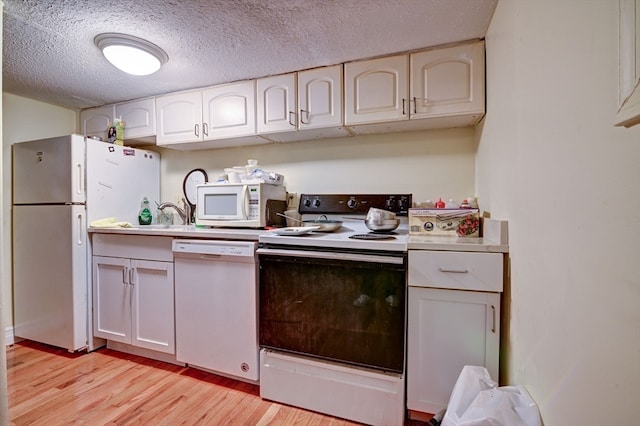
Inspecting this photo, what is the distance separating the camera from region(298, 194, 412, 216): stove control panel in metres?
1.95

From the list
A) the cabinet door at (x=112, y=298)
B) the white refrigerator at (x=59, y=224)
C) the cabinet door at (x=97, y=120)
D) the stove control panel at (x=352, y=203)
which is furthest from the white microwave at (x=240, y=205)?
the cabinet door at (x=97, y=120)

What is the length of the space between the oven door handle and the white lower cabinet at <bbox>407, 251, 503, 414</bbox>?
95 millimetres

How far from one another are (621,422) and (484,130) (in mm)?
1423

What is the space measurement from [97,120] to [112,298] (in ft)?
5.48

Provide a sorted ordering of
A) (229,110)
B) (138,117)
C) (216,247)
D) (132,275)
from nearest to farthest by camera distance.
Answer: (216,247) < (132,275) < (229,110) < (138,117)

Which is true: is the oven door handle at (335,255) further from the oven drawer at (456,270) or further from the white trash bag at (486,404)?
the white trash bag at (486,404)

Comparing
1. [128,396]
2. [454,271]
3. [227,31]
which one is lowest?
[128,396]

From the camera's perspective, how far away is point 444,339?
1275 mm

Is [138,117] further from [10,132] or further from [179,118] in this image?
[10,132]

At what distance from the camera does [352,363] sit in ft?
4.58

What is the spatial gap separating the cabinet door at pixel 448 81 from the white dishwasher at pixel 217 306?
4.28ft

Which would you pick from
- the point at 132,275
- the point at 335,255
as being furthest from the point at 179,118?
the point at 335,255

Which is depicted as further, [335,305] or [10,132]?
[10,132]

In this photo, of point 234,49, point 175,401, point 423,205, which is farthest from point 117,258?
point 423,205
